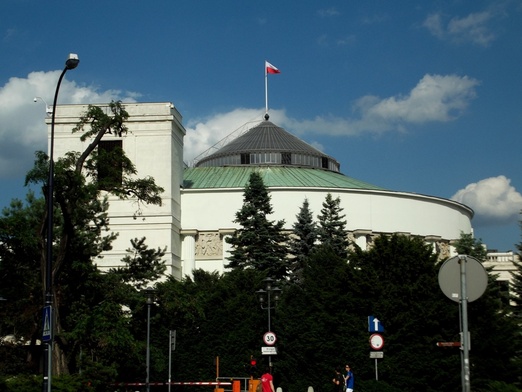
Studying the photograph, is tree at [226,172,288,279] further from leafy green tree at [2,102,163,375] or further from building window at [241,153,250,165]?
building window at [241,153,250,165]

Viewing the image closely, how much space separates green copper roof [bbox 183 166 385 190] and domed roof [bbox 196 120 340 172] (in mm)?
2650

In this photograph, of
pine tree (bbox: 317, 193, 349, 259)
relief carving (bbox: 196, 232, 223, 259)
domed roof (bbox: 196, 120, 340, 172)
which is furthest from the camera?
domed roof (bbox: 196, 120, 340, 172)

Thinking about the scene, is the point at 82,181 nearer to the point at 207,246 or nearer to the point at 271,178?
the point at 207,246

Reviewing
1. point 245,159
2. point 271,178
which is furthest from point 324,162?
point 271,178

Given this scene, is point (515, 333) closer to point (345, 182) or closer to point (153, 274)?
point (153, 274)

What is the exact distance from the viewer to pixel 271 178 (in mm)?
73938

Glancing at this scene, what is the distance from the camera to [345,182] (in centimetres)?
7525

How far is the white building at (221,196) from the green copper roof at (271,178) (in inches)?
3.2

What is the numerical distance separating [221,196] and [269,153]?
15.2 metres

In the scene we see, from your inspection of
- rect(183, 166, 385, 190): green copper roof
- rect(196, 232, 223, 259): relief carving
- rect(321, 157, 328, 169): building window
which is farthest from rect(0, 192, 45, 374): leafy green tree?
rect(321, 157, 328, 169): building window

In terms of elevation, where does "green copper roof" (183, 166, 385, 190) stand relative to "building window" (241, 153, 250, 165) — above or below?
below

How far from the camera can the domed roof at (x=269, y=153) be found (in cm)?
8181

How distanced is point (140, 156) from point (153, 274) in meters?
22.1

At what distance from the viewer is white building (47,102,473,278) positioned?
61625 millimetres
